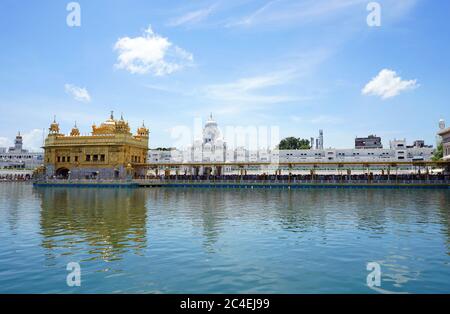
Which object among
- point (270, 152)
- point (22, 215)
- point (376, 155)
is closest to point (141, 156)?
point (270, 152)

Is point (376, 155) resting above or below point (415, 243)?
above

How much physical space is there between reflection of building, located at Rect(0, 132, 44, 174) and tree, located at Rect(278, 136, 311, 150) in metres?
76.4

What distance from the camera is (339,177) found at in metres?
57.7

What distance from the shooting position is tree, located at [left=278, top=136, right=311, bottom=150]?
10281 cm

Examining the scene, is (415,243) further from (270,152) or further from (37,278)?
(270,152)

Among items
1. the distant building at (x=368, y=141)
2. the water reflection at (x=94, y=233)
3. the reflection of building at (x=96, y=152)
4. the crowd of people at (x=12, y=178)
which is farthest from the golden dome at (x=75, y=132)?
the distant building at (x=368, y=141)

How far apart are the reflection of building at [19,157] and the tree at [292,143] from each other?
76.4 m

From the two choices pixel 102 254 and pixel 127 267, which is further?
pixel 102 254

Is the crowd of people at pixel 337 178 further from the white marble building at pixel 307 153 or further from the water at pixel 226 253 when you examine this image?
the water at pixel 226 253

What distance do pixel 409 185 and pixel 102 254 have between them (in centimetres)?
4935

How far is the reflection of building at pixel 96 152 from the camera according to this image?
63.2 metres

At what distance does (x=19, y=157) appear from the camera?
130 m

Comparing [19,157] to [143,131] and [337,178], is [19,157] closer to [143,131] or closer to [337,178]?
[143,131]

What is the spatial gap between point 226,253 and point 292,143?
9339 centimetres
